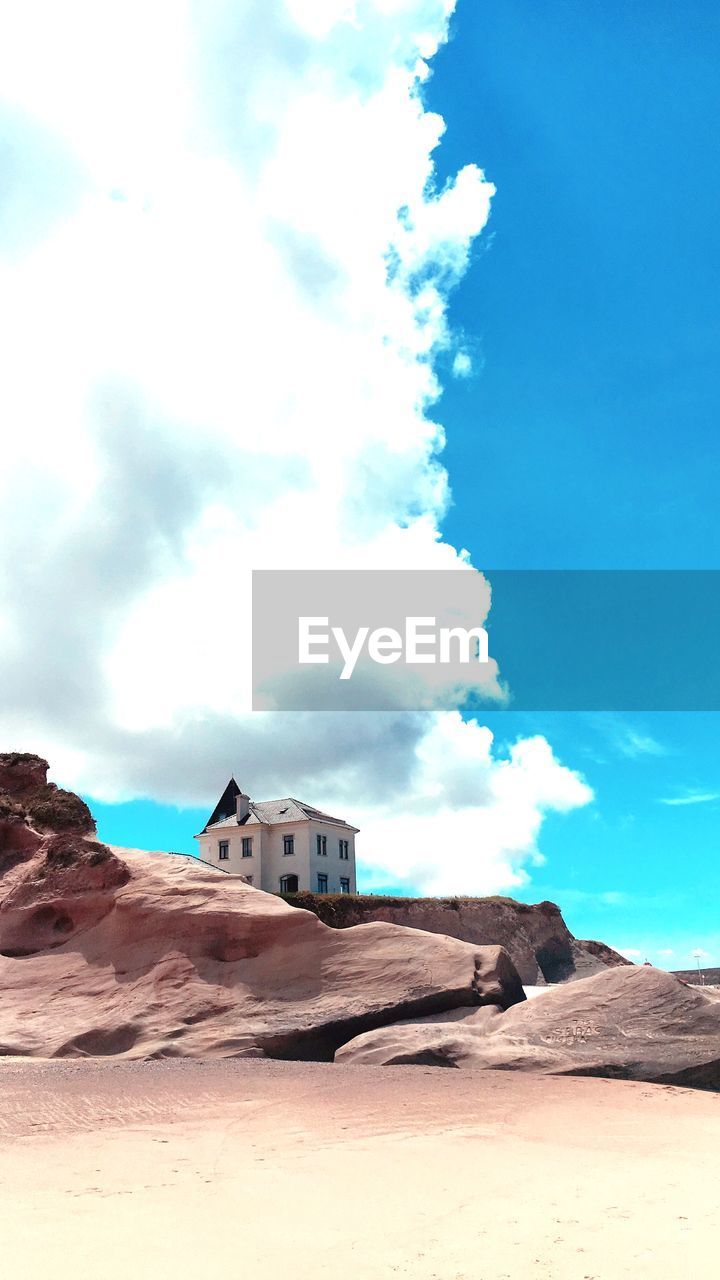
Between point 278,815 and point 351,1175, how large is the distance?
47411mm

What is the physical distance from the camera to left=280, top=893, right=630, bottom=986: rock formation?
41969mm

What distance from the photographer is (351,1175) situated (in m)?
6.88

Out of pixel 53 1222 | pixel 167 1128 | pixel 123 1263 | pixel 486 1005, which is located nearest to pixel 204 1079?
pixel 167 1128

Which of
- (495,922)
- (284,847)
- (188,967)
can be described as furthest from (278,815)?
(188,967)

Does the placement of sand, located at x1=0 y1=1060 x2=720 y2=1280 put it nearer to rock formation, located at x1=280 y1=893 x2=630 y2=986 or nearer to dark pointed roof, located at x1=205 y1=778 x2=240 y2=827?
rock formation, located at x1=280 y1=893 x2=630 y2=986

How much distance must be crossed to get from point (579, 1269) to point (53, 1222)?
3.00 m

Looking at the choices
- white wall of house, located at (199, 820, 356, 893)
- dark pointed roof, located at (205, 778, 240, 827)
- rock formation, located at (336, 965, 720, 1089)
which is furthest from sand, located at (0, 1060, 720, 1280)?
dark pointed roof, located at (205, 778, 240, 827)

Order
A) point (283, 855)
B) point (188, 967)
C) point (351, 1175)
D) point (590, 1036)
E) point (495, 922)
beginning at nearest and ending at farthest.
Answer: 1. point (351, 1175)
2. point (590, 1036)
3. point (188, 967)
4. point (495, 922)
5. point (283, 855)

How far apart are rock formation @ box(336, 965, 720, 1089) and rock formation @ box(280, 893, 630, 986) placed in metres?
27.7

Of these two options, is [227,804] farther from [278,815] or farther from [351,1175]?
[351,1175]

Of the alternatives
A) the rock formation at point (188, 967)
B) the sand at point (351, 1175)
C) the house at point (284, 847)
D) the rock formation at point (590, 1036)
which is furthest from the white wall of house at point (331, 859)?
the sand at point (351, 1175)

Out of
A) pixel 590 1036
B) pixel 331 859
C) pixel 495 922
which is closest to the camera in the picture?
pixel 590 1036

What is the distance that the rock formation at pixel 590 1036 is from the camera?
11086 millimetres

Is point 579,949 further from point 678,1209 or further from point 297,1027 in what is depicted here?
point 678,1209
